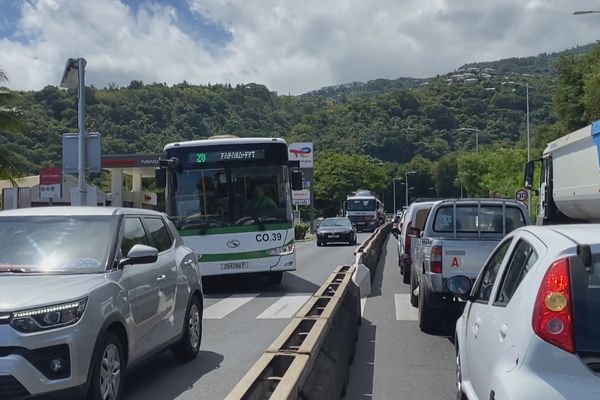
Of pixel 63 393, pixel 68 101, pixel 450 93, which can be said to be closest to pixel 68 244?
pixel 63 393

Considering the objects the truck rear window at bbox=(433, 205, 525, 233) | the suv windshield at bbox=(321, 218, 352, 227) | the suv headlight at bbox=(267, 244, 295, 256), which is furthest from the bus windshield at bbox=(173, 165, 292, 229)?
the suv windshield at bbox=(321, 218, 352, 227)

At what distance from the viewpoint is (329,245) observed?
3716cm

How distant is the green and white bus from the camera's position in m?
15.4

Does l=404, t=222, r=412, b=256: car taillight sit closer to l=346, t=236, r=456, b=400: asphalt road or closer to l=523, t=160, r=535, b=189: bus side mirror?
l=523, t=160, r=535, b=189: bus side mirror

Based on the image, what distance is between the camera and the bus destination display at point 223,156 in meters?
15.4

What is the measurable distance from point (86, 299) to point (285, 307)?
7.73 meters

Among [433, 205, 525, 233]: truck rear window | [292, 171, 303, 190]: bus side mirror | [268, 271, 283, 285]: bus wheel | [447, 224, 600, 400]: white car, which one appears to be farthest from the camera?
[268, 271, 283, 285]: bus wheel

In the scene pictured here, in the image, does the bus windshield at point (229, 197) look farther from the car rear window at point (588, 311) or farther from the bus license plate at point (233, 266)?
the car rear window at point (588, 311)

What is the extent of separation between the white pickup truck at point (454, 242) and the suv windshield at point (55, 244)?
4.64 meters

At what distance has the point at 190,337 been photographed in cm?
838

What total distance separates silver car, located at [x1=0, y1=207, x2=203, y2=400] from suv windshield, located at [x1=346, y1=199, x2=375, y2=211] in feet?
173

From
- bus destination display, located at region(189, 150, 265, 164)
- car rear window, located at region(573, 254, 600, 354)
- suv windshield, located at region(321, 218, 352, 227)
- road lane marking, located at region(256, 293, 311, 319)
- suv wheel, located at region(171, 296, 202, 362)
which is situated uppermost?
bus destination display, located at region(189, 150, 265, 164)

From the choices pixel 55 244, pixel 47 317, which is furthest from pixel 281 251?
pixel 47 317

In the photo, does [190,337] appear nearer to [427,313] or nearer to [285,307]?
[427,313]
